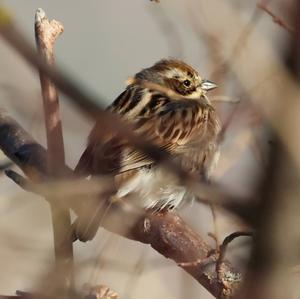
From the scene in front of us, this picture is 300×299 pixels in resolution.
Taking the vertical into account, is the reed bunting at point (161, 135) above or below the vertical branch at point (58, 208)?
above

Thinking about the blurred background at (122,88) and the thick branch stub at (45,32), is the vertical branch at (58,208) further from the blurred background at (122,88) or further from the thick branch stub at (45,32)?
the thick branch stub at (45,32)

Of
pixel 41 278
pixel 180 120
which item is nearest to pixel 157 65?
pixel 180 120

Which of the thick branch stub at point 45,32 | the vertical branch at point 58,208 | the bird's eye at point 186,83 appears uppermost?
the bird's eye at point 186,83

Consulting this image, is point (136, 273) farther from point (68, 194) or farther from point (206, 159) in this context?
point (68, 194)

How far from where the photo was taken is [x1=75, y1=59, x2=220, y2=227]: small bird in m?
3.53

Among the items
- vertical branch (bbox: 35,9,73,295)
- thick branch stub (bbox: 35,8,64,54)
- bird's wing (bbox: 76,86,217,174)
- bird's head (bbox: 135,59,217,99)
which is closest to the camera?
vertical branch (bbox: 35,9,73,295)

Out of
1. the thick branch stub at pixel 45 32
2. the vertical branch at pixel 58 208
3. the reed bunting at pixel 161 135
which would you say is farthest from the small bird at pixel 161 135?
the vertical branch at pixel 58 208

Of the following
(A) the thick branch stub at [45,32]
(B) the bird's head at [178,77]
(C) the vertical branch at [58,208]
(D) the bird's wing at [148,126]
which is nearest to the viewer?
(C) the vertical branch at [58,208]

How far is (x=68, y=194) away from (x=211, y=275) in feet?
4.67

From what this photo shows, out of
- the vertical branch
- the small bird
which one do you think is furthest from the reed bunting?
the vertical branch

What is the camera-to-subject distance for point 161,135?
3.80 meters

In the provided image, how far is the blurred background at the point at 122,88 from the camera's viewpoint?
4.56ft

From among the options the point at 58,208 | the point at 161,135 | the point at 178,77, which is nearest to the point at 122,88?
the point at 178,77

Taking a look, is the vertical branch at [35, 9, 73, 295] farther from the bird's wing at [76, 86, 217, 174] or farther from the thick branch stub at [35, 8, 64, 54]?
the bird's wing at [76, 86, 217, 174]
